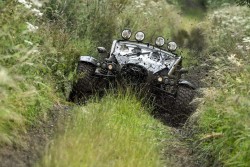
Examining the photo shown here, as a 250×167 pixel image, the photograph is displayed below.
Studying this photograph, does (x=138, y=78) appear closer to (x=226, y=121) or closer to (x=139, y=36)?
(x=139, y=36)

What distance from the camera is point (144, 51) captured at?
11.2 meters

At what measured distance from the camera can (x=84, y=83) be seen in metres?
10.3

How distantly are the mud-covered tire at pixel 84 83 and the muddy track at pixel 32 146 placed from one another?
8.89 feet

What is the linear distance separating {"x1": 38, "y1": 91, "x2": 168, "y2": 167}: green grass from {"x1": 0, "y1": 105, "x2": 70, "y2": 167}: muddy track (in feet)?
0.80

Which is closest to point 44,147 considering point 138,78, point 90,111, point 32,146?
point 32,146

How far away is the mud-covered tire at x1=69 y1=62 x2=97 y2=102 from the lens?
10.2m

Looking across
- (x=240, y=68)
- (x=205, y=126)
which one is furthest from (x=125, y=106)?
(x=240, y=68)

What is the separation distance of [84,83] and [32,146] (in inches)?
171

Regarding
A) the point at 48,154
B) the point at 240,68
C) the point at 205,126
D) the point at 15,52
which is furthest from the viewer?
the point at 240,68

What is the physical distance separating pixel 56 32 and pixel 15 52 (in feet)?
13.2

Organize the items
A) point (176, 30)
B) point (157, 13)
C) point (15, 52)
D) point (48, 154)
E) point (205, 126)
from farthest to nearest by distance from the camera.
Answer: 1. point (176, 30)
2. point (157, 13)
3. point (205, 126)
4. point (15, 52)
5. point (48, 154)

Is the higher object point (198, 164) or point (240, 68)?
point (240, 68)

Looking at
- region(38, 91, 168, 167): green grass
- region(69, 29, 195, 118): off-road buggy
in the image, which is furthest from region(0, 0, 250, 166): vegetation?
region(69, 29, 195, 118): off-road buggy

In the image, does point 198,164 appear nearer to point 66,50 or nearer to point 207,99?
point 207,99
